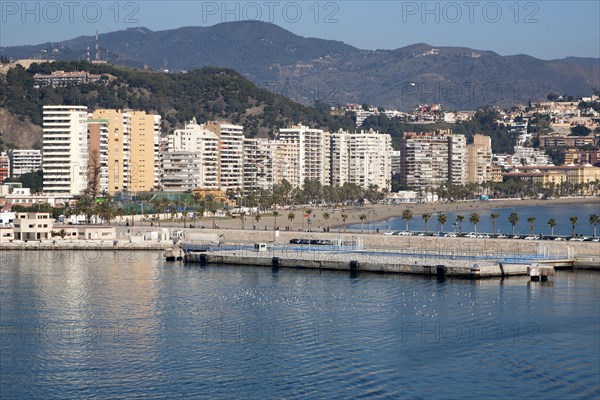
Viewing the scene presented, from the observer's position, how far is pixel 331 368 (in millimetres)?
30453

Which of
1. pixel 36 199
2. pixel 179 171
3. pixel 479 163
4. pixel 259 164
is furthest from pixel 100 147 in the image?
pixel 479 163

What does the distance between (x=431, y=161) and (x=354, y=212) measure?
50.3 m

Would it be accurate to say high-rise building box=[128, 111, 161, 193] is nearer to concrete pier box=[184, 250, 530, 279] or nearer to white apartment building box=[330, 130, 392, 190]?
white apartment building box=[330, 130, 392, 190]

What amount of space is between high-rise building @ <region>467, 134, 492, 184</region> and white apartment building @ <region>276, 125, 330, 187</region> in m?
28.8

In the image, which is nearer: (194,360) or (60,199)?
(194,360)

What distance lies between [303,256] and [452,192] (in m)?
90.6

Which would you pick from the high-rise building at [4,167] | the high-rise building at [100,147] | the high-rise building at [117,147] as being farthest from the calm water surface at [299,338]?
the high-rise building at [4,167]

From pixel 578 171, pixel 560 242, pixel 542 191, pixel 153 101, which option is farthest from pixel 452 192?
pixel 560 242

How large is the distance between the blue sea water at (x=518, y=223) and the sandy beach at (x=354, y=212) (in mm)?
1625

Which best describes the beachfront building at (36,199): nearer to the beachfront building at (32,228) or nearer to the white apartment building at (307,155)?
the beachfront building at (32,228)

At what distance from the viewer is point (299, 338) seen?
34.6 m

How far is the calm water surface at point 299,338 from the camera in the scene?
28.6m

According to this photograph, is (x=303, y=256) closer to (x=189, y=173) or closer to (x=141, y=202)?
(x=141, y=202)

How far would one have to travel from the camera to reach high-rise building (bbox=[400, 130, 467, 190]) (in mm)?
160500
